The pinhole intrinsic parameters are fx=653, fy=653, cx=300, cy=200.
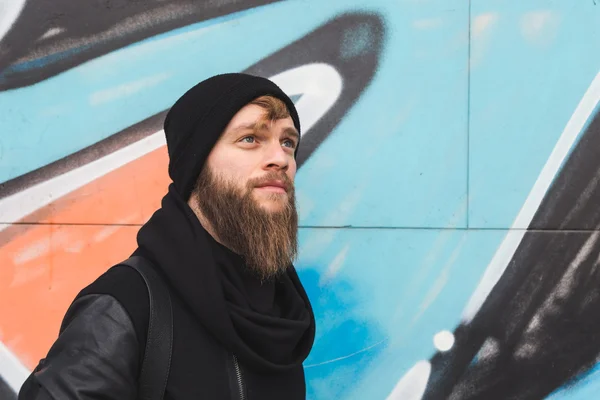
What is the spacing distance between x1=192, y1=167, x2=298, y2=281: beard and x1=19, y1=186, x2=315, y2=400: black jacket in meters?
0.05

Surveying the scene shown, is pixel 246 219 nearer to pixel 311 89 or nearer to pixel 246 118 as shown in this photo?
pixel 246 118

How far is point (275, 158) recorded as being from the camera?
6.30 ft

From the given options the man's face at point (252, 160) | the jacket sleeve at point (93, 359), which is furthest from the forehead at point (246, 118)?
the jacket sleeve at point (93, 359)

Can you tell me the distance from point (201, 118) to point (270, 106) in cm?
22

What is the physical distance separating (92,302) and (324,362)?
1.60 m


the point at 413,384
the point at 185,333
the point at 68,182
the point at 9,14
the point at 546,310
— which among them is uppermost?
the point at 9,14

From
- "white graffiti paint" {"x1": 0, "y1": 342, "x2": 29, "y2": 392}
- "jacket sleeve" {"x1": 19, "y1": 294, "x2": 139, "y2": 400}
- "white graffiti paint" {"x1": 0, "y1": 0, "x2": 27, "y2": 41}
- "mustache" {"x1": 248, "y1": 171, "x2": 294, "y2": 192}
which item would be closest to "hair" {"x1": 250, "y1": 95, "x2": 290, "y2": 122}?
"mustache" {"x1": 248, "y1": 171, "x2": 294, "y2": 192}

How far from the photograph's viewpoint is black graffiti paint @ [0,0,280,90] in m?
2.96

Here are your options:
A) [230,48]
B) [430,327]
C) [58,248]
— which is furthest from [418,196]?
[58,248]

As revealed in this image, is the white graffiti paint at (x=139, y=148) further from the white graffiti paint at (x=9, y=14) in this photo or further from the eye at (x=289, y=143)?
the eye at (x=289, y=143)

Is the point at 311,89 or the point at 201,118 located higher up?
the point at 201,118

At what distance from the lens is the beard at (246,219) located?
6.23ft

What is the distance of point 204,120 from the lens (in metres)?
1.87

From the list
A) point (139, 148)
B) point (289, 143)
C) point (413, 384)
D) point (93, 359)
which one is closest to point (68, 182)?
point (139, 148)
